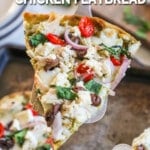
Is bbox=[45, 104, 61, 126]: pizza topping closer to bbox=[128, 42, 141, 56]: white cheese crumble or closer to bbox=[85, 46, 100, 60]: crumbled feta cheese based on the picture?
bbox=[85, 46, 100, 60]: crumbled feta cheese

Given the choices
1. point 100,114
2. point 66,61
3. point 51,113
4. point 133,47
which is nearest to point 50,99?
point 51,113

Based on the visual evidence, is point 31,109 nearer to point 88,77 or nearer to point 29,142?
point 29,142

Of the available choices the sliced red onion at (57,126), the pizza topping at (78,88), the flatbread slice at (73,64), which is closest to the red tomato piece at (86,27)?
the flatbread slice at (73,64)

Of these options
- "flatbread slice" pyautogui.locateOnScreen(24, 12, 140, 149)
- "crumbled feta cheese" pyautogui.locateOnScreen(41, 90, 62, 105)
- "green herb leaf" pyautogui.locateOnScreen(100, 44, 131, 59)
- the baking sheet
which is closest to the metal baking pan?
the baking sheet

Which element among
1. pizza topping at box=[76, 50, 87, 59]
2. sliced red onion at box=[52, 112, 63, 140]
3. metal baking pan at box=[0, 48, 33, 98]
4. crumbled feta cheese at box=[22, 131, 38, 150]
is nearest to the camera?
crumbled feta cheese at box=[22, 131, 38, 150]

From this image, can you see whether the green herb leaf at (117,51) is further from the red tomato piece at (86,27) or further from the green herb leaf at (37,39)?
the green herb leaf at (37,39)

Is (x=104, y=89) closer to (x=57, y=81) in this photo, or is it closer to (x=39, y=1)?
(x=57, y=81)
